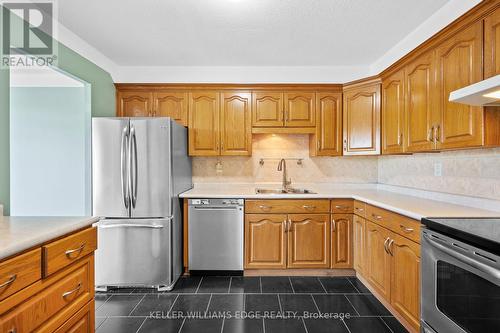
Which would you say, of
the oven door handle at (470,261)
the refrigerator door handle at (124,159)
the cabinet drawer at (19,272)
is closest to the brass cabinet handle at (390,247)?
the oven door handle at (470,261)

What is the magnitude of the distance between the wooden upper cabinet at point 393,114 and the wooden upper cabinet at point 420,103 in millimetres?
103

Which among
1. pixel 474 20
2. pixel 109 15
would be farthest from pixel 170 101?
pixel 474 20

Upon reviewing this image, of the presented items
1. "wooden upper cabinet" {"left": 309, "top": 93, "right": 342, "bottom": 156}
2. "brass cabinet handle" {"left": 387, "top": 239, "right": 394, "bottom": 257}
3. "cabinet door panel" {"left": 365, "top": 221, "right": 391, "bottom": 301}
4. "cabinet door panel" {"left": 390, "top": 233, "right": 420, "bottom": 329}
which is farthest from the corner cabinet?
"cabinet door panel" {"left": 390, "top": 233, "right": 420, "bottom": 329}

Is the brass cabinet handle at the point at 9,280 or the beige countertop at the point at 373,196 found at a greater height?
the beige countertop at the point at 373,196

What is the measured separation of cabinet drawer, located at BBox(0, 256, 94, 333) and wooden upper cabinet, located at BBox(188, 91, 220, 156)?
80.1 inches

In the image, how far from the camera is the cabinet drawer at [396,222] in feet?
6.08

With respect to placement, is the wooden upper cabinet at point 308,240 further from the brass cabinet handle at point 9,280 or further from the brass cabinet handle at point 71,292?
the brass cabinet handle at point 9,280

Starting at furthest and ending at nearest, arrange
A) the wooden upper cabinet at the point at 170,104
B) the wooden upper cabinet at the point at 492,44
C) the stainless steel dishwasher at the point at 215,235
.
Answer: the wooden upper cabinet at the point at 170,104, the stainless steel dishwasher at the point at 215,235, the wooden upper cabinet at the point at 492,44

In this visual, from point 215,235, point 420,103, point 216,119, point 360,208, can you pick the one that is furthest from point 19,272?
point 420,103

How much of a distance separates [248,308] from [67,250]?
5.28 ft

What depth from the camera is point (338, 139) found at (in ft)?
11.1

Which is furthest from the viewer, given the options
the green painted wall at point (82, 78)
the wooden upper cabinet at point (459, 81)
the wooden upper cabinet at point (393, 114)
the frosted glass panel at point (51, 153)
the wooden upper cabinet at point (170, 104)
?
the wooden upper cabinet at point (170, 104)

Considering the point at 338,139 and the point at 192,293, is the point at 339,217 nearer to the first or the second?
the point at 338,139

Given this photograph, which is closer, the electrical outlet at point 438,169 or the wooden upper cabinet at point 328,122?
the electrical outlet at point 438,169
